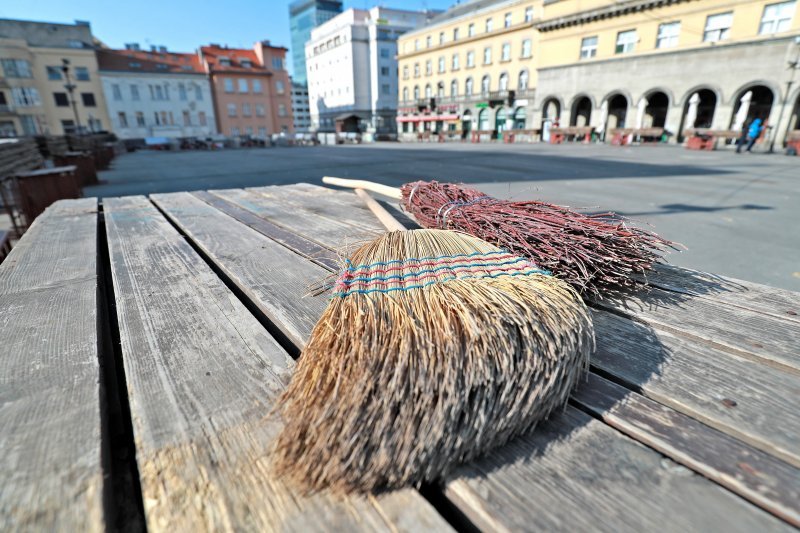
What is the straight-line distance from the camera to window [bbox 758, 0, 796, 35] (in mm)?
21703

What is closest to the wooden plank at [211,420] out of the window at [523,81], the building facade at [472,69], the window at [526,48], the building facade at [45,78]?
the building facade at [472,69]

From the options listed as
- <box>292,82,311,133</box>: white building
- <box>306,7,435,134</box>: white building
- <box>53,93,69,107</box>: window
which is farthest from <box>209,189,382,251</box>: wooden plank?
<box>292,82,311,133</box>: white building

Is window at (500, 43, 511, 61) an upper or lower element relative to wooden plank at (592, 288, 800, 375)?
upper

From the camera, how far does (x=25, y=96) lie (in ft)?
142

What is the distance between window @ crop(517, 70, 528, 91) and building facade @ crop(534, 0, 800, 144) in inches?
235

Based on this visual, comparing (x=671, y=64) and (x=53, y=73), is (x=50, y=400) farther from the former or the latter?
(x=53, y=73)

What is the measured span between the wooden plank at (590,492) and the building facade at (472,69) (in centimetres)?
4011

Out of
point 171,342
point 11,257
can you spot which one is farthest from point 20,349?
point 11,257

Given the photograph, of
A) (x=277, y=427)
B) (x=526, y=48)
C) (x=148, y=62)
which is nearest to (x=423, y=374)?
(x=277, y=427)

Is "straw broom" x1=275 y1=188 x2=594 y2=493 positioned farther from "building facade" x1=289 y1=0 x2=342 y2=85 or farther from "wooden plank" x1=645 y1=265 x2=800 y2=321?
"building facade" x1=289 y1=0 x2=342 y2=85

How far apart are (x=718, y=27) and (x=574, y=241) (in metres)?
34.1

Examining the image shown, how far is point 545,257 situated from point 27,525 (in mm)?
1506

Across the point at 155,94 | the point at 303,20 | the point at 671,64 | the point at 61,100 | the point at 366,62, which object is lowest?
the point at 61,100

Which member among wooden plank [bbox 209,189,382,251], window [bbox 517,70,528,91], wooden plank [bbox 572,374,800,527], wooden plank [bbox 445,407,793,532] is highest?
window [bbox 517,70,528,91]
